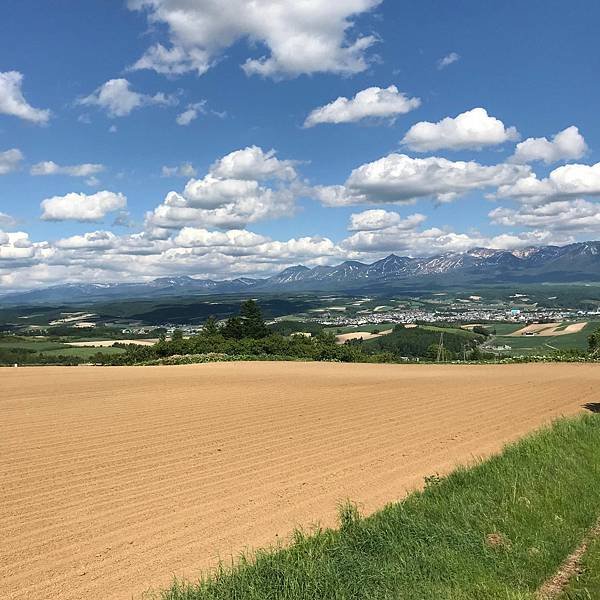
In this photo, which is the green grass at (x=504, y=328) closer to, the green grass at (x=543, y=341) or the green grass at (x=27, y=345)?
the green grass at (x=543, y=341)

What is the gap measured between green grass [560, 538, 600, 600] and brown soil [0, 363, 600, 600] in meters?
3.96

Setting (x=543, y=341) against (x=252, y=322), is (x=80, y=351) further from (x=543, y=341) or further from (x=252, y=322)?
(x=543, y=341)

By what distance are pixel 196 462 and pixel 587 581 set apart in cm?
933

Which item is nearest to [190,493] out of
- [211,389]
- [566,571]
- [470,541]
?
[470,541]

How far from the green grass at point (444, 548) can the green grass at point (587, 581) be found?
305 millimetres

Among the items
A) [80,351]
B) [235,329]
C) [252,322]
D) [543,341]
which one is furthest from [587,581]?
[543,341]

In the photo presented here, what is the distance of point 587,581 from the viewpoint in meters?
6.38

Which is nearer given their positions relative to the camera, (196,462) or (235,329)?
(196,462)

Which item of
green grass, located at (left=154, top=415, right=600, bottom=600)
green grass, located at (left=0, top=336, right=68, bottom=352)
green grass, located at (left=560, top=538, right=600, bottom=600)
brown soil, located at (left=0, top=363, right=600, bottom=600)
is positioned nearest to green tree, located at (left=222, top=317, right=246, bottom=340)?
green grass, located at (left=0, top=336, right=68, bottom=352)

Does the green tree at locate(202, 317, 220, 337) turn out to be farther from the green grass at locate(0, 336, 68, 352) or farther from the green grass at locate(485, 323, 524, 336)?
the green grass at locate(485, 323, 524, 336)

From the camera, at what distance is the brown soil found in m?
8.40

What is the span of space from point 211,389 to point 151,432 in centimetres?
1247

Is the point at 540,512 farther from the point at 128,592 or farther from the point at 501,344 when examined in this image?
the point at 501,344

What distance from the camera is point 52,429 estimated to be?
58.5 ft
